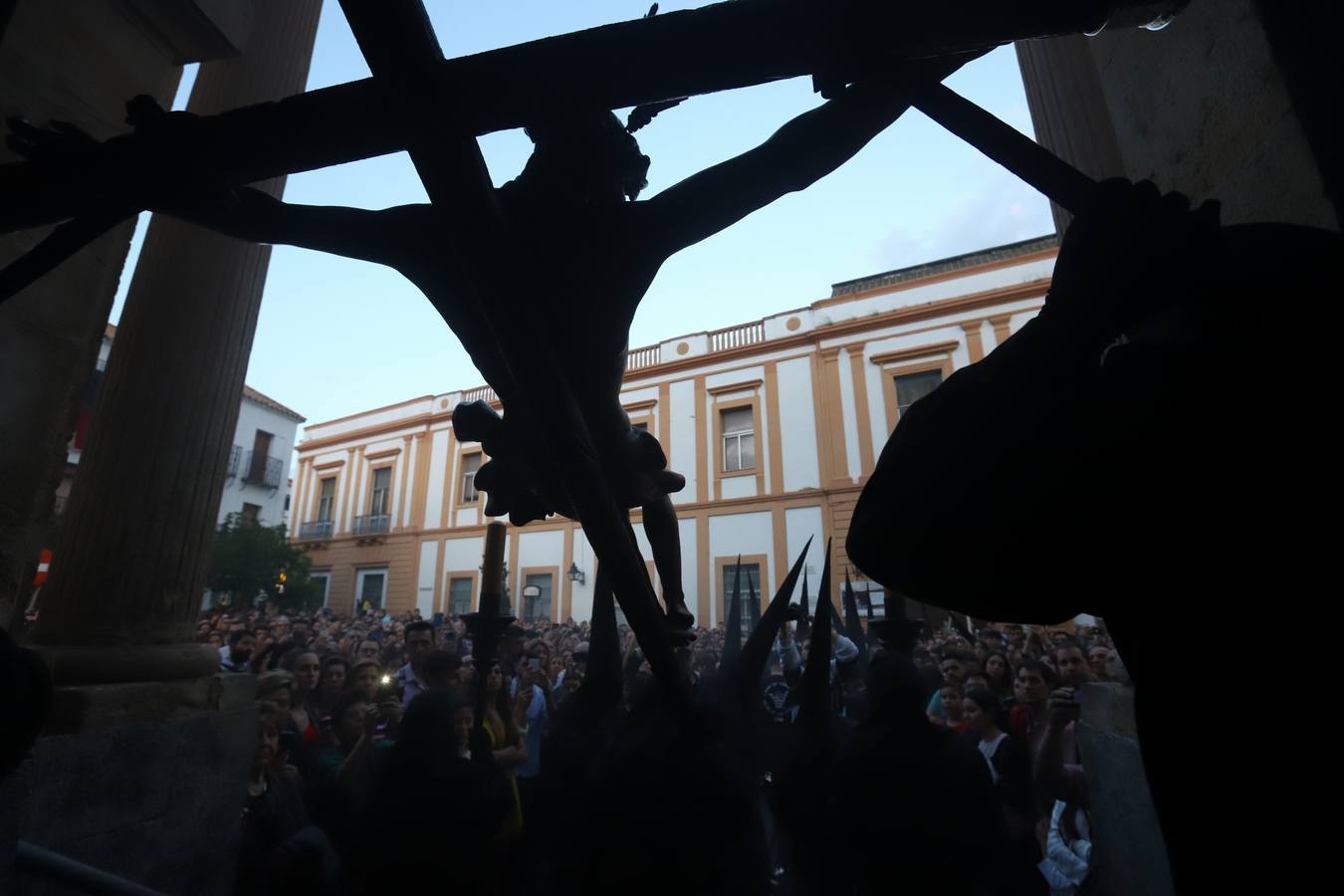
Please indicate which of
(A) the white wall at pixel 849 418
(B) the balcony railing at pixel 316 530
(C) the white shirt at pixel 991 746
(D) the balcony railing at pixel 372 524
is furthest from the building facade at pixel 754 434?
(C) the white shirt at pixel 991 746

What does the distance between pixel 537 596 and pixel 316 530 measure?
11232 mm

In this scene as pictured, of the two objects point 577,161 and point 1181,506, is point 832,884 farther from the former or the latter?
point 577,161

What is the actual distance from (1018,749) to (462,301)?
4.08m

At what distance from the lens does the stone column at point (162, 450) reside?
252 centimetres

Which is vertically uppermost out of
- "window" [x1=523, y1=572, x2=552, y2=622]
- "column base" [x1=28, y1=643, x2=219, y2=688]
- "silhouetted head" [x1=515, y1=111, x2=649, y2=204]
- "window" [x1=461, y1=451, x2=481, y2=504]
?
"window" [x1=461, y1=451, x2=481, y2=504]

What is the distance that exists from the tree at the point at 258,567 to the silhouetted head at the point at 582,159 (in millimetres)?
21556

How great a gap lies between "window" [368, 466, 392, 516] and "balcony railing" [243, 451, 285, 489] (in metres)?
7.07

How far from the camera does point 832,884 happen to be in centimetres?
200

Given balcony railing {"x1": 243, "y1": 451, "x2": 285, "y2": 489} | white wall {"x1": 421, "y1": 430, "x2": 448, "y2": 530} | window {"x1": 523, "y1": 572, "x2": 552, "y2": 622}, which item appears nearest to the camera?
window {"x1": 523, "y1": 572, "x2": 552, "y2": 622}

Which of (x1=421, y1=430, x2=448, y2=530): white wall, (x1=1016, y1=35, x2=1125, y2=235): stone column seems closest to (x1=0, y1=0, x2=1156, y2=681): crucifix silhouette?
(x1=1016, y1=35, x2=1125, y2=235): stone column

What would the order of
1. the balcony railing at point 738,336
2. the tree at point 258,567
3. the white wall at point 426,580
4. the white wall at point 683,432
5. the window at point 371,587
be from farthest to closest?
the window at point 371,587
the white wall at point 426,580
the tree at point 258,567
the balcony railing at point 738,336
the white wall at point 683,432

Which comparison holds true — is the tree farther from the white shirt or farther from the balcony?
the white shirt

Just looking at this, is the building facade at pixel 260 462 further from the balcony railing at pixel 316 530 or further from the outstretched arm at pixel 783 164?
the outstretched arm at pixel 783 164

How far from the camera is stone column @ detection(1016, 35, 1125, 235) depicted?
2254mm
